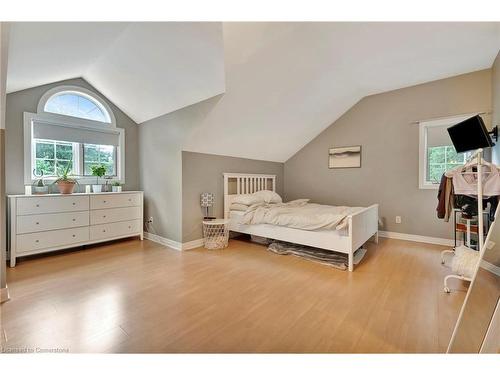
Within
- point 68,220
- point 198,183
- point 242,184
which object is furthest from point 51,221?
point 242,184

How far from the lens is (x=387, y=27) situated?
2.33 m

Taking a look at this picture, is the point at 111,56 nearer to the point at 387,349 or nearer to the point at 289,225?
the point at 289,225

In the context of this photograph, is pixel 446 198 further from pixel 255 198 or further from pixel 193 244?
pixel 193 244

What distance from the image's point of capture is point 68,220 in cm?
298

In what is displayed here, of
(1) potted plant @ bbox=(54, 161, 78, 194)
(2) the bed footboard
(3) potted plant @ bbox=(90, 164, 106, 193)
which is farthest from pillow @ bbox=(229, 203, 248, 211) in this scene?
(1) potted plant @ bbox=(54, 161, 78, 194)

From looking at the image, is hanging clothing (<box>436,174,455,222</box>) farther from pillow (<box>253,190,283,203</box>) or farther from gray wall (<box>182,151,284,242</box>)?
gray wall (<box>182,151,284,242</box>)

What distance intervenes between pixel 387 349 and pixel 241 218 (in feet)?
8.05

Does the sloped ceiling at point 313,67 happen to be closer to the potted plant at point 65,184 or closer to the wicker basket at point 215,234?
the wicker basket at point 215,234

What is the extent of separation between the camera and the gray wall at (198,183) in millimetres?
3344

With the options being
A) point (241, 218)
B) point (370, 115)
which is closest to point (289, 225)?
point (241, 218)

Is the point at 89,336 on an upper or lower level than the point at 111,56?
lower

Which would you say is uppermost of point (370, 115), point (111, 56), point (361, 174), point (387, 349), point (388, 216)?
point (111, 56)

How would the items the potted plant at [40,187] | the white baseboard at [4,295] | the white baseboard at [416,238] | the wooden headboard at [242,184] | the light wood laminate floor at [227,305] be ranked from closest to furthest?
1. the light wood laminate floor at [227,305]
2. the white baseboard at [4,295]
3. the potted plant at [40,187]
4. the white baseboard at [416,238]
5. the wooden headboard at [242,184]

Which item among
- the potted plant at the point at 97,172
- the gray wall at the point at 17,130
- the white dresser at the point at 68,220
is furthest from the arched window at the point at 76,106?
the white dresser at the point at 68,220
